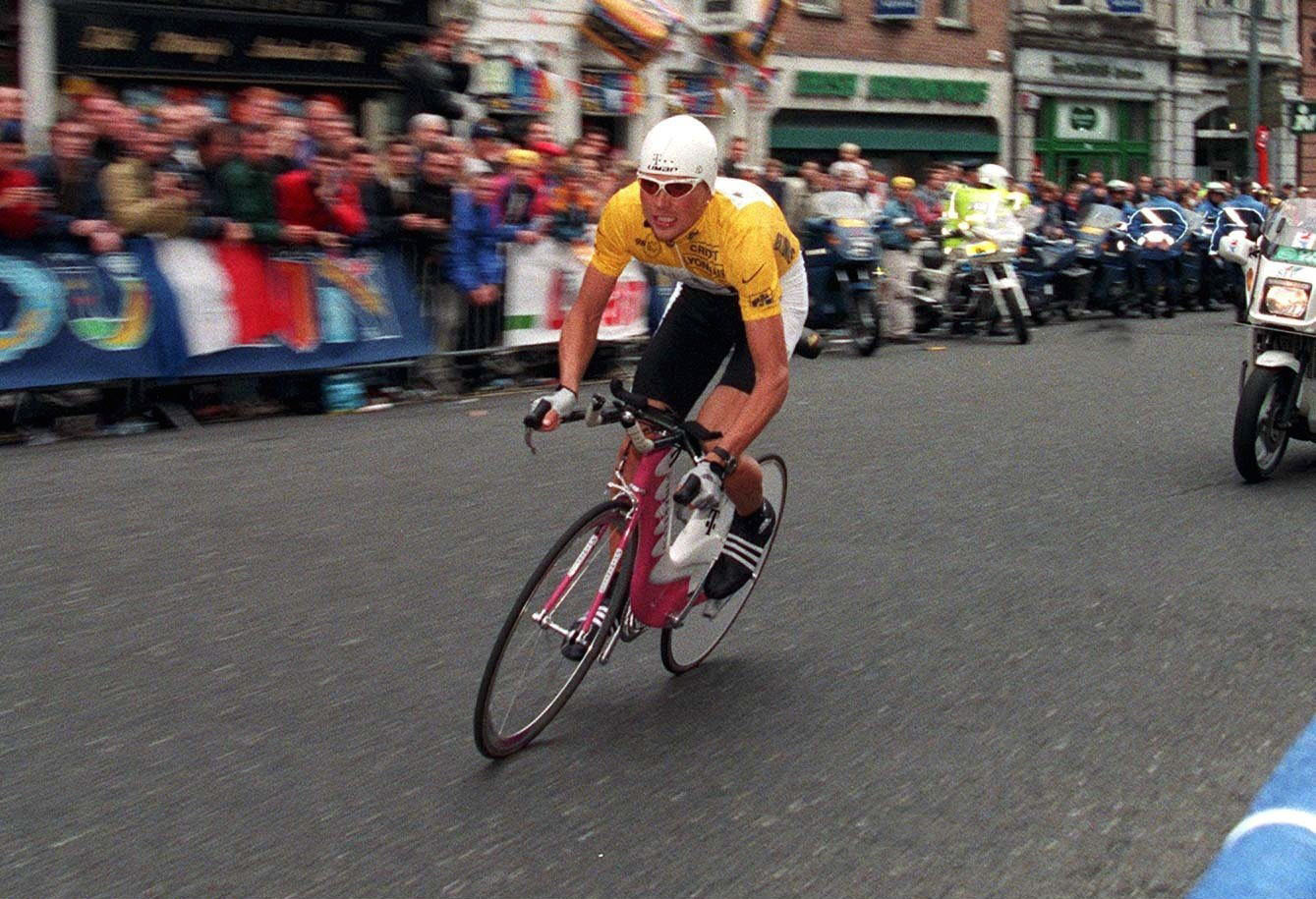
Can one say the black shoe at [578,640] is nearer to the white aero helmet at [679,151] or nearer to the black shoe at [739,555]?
the black shoe at [739,555]

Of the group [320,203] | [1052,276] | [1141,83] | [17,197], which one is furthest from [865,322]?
[1141,83]

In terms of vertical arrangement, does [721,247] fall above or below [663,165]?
below

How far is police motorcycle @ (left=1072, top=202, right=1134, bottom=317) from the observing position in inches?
834

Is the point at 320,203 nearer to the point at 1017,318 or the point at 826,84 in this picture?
the point at 1017,318

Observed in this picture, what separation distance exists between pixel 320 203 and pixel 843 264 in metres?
6.43

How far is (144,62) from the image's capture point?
1781 centimetres

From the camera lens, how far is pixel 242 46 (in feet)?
61.7

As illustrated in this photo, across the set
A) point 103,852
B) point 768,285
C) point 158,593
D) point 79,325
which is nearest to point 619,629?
point 768,285

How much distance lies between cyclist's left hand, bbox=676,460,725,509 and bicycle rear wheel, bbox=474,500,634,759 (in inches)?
13.1

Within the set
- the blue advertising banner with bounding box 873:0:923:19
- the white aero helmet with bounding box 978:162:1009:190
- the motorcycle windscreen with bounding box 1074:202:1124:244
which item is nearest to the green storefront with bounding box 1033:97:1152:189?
the blue advertising banner with bounding box 873:0:923:19

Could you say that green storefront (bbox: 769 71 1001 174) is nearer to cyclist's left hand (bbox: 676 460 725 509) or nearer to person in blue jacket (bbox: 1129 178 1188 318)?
person in blue jacket (bbox: 1129 178 1188 318)

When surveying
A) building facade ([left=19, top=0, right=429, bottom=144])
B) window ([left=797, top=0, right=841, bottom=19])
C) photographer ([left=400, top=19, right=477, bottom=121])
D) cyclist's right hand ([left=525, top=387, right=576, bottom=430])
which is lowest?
cyclist's right hand ([left=525, top=387, right=576, bottom=430])

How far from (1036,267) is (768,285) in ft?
51.6

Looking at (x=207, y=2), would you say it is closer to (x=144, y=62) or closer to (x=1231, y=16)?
(x=144, y=62)
